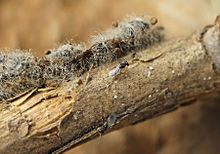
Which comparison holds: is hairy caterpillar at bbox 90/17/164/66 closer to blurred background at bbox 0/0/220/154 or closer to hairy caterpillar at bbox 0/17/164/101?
hairy caterpillar at bbox 0/17/164/101

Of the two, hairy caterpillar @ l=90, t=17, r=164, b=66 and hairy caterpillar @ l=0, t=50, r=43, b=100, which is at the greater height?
hairy caterpillar @ l=90, t=17, r=164, b=66

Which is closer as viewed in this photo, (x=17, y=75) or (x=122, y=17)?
(x=17, y=75)

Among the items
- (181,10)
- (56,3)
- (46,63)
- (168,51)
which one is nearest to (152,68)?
(168,51)

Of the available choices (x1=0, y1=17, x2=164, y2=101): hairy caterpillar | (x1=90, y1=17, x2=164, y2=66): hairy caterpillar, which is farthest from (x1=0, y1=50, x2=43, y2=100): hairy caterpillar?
(x1=90, y1=17, x2=164, y2=66): hairy caterpillar

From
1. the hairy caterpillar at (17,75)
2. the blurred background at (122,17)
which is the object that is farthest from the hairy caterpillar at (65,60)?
the blurred background at (122,17)

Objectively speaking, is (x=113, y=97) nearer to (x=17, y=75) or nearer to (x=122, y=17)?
(x=17, y=75)

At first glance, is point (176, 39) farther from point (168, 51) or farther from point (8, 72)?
point (8, 72)

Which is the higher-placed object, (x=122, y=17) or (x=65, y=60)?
(x=122, y=17)

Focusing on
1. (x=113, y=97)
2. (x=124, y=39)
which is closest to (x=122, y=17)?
(x=124, y=39)
